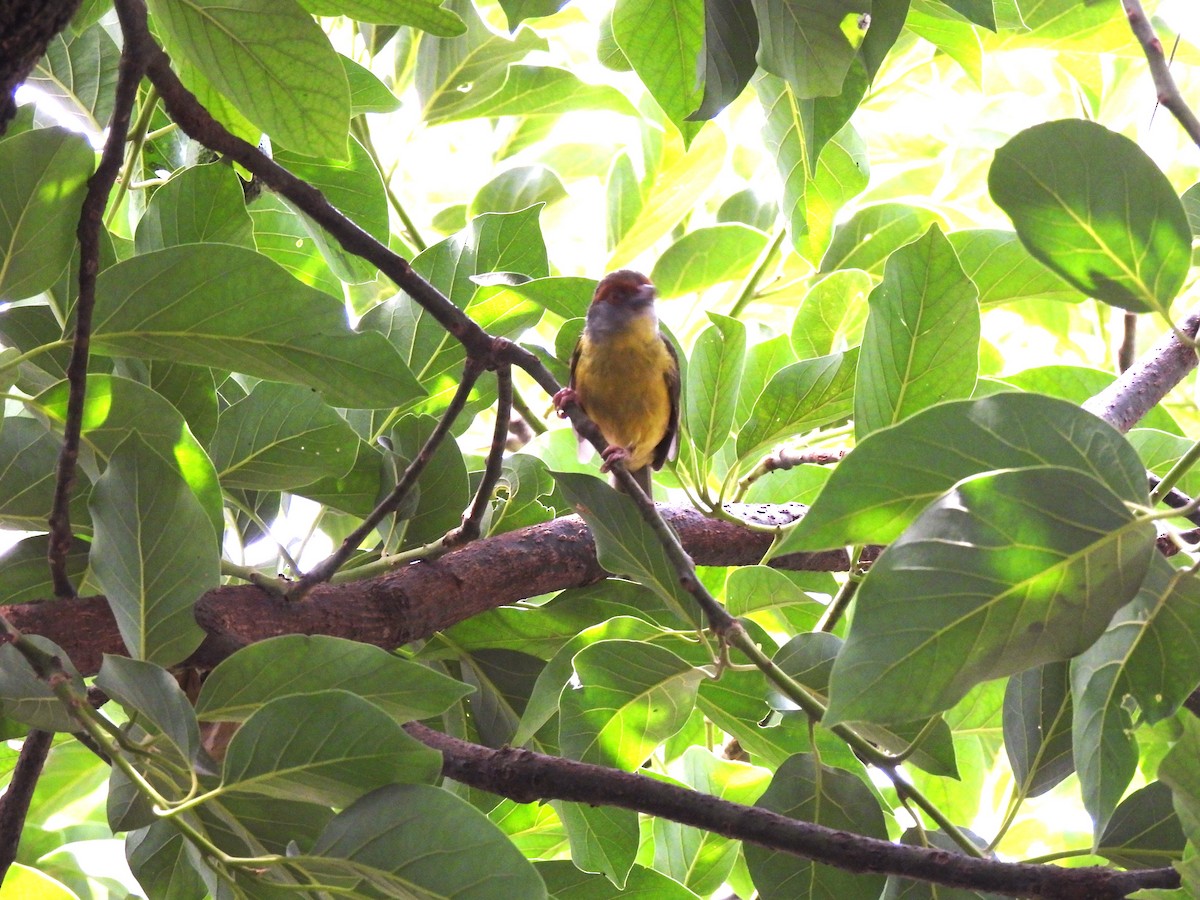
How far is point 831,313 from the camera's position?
2246mm

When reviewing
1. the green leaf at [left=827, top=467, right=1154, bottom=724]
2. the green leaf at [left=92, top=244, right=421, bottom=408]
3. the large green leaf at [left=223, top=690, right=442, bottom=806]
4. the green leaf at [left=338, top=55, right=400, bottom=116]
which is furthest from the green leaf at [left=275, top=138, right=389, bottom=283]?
the green leaf at [left=827, top=467, right=1154, bottom=724]

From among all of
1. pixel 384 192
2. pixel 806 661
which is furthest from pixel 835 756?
pixel 384 192

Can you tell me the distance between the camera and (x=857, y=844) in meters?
1.20

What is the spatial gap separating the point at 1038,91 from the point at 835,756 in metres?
2.94

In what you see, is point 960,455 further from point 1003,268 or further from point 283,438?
point 1003,268

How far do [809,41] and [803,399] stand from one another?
2.05 feet

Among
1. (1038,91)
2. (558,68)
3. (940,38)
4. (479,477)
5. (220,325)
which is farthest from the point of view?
(1038,91)

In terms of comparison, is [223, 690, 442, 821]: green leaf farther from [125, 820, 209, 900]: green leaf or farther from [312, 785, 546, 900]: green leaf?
[125, 820, 209, 900]: green leaf

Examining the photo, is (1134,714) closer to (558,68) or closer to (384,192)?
(384,192)

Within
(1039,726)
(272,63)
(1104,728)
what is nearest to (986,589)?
(1104,728)

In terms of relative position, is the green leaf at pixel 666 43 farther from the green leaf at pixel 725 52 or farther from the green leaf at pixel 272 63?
the green leaf at pixel 272 63

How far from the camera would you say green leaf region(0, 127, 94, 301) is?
132 centimetres

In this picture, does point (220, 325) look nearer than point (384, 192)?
Yes

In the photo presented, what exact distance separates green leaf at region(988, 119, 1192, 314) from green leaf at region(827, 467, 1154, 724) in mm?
356
